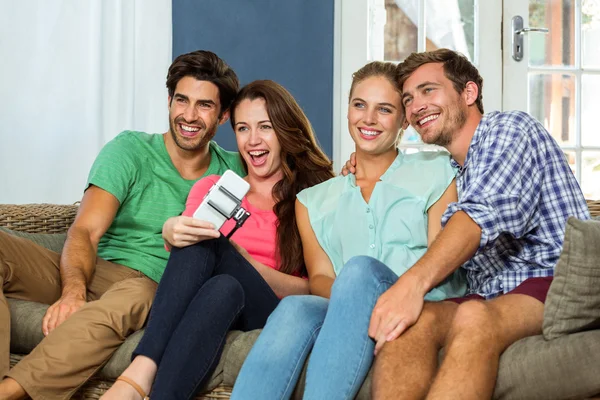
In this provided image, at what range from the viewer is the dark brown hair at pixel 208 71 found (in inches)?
90.8

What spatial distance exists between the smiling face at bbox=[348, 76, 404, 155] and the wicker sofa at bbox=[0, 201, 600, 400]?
1.83 feet

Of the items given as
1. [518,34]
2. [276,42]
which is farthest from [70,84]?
[518,34]

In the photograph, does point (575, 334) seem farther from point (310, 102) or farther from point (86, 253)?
point (310, 102)

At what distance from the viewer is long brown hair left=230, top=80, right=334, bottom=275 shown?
2.13 metres

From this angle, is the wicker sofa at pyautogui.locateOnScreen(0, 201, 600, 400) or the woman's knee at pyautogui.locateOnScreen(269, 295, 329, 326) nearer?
the wicker sofa at pyautogui.locateOnScreen(0, 201, 600, 400)

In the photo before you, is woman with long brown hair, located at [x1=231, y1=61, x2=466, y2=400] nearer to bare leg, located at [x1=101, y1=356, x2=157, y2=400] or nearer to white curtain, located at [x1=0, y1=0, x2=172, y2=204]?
bare leg, located at [x1=101, y1=356, x2=157, y2=400]

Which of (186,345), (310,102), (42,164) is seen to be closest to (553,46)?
(310,102)

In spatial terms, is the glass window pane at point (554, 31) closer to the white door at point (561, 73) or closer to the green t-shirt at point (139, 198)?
the white door at point (561, 73)

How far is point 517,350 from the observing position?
1497 millimetres

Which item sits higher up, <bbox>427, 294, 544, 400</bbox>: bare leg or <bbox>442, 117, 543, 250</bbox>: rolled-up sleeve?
<bbox>442, 117, 543, 250</bbox>: rolled-up sleeve

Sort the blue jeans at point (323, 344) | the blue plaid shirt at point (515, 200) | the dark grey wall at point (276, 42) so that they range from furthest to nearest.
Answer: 1. the dark grey wall at point (276, 42)
2. the blue plaid shirt at point (515, 200)
3. the blue jeans at point (323, 344)

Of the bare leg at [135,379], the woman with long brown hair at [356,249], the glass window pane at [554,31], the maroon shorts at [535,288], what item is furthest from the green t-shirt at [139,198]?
the glass window pane at [554,31]

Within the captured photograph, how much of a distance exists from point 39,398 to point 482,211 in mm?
999

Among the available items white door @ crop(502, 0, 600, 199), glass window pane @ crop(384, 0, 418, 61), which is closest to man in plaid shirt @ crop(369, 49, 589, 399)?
glass window pane @ crop(384, 0, 418, 61)
